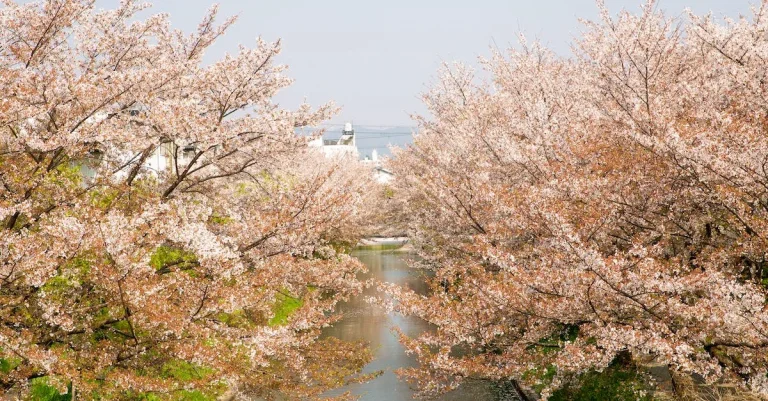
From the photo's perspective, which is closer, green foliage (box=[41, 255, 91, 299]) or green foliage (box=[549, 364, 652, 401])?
green foliage (box=[41, 255, 91, 299])

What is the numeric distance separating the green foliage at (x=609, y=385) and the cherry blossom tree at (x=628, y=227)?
1.01 meters

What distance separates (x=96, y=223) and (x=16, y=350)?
155 cm

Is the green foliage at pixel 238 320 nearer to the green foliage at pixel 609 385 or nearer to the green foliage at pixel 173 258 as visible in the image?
the green foliage at pixel 173 258

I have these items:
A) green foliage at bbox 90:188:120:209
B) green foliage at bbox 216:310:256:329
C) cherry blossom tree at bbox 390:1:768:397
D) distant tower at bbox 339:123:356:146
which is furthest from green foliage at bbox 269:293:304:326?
distant tower at bbox 339:123:356:146

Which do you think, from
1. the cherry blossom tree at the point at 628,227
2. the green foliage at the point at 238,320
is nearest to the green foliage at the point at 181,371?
the green foliage at the point at 238,320

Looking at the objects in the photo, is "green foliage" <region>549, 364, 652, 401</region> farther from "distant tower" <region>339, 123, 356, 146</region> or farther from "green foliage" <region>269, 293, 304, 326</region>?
"distant tower" <region>339, 123, 356, 146</region>

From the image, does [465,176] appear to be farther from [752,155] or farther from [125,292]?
[125,292]

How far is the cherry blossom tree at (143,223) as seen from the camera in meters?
7.02

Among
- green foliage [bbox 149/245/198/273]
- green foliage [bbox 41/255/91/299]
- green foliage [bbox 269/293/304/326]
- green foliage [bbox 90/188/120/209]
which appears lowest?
green foliage [bbox 269/293/304/326]

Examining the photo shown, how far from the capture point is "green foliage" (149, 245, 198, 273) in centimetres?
958

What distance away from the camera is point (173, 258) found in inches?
467

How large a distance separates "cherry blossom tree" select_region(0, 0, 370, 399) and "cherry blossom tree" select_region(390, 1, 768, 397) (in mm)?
2367

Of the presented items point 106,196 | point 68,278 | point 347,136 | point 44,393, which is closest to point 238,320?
point 106,196

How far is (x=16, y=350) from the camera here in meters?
6.39
